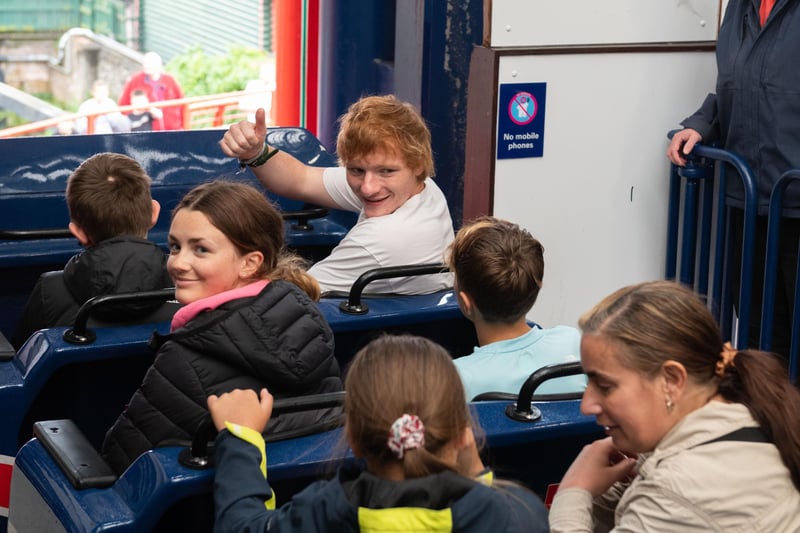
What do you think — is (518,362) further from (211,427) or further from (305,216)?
(305,216)

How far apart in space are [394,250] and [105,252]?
2.32ft

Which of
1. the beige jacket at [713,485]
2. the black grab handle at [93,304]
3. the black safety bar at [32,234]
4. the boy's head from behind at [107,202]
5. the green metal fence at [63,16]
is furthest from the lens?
the green metal fence at [63,16]

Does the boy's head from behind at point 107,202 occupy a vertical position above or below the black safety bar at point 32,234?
above

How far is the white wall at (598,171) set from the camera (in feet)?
11.3

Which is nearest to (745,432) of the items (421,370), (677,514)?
(677,514)

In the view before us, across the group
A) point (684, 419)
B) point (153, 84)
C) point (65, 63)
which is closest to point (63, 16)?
point (65, 63)

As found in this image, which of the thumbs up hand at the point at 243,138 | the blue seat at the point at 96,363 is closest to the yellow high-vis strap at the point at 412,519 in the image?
the blue seat at the point at 96,363

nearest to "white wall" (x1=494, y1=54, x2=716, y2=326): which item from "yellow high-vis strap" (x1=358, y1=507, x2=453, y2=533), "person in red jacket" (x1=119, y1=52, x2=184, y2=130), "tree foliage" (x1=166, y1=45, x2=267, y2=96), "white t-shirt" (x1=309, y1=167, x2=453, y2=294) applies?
"white t-shirt" (x1=309, y1=167, x2=453, y2=294)

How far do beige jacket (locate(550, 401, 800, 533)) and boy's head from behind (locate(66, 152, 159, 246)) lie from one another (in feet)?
4.71

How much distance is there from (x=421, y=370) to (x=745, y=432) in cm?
48

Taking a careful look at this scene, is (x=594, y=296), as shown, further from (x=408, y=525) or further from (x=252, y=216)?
(x=408, y=525)

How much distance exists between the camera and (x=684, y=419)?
1557mm

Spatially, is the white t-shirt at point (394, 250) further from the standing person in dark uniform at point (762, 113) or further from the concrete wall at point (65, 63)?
the concrete wall at point (65, 63)

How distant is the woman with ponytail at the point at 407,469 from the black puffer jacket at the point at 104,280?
1050mm
